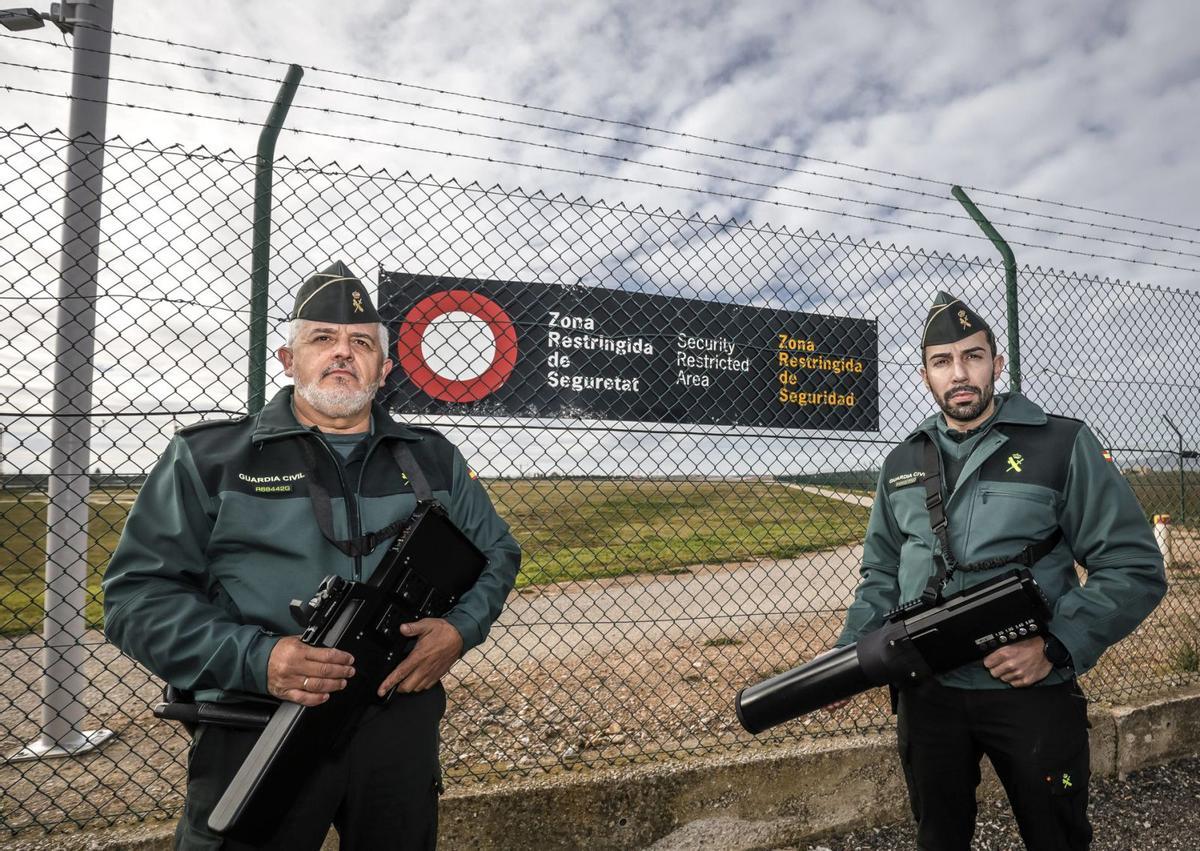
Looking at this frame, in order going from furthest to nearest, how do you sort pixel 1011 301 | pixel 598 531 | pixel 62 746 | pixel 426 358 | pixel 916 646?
pixel 598 531, pixel 1011 301, pixel 62 746, pixel 426 358, pixel 916 646

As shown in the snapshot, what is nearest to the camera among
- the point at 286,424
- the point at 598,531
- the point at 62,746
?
the point at 286,424

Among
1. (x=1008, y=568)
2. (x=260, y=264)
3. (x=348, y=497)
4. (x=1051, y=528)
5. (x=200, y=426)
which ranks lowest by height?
(x=1008, y=568)

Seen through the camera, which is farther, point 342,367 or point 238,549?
point 342,367

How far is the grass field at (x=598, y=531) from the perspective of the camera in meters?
3.11

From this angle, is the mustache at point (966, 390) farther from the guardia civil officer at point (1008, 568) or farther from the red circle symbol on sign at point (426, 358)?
the red circle symbol on sign at point (426, 358)

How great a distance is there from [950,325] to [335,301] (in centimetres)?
200

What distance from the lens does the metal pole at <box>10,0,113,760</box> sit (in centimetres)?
283

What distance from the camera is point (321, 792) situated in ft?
5.60

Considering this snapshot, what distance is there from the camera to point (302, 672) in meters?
1.56

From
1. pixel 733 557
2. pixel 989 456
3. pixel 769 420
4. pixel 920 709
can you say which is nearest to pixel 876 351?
pixel 769 420

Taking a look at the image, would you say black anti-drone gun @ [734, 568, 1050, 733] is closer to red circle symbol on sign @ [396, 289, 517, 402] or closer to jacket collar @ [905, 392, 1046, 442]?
jacket collar @ [905, 392, 1046, 442]

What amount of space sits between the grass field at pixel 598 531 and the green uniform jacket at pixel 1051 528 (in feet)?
4.27

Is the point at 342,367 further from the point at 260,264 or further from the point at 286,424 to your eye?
the point at 260,264

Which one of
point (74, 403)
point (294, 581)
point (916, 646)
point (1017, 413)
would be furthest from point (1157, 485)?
point (74, 403)
